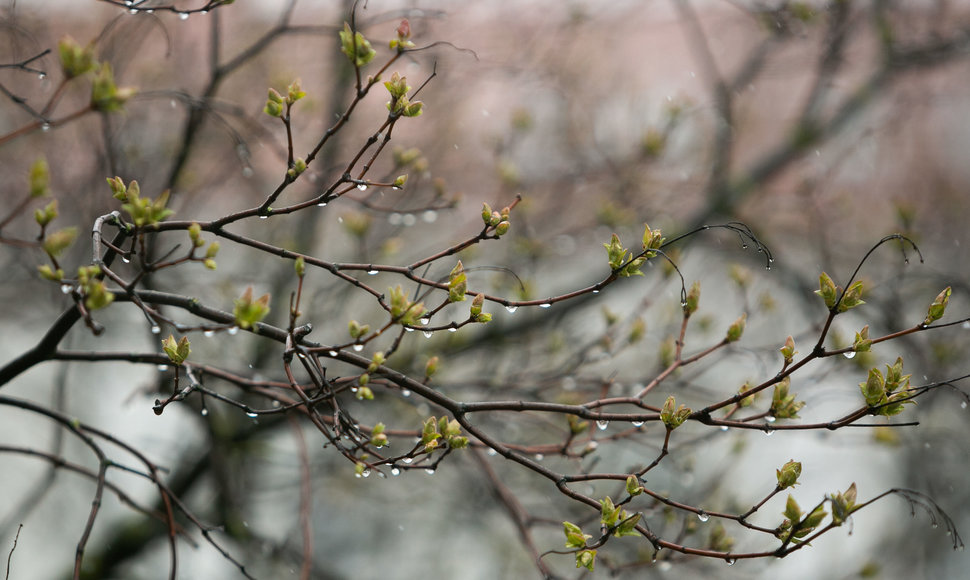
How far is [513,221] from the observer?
4633 millimetres

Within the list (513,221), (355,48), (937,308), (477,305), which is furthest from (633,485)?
(513,221)

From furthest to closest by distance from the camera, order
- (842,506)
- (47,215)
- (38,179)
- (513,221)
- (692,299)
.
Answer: (513,221) < (692,299) < (842,506) < (47,215) < (38,179)

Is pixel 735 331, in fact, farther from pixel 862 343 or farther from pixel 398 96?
pixel 398 96

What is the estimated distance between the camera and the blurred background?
11.5 feet

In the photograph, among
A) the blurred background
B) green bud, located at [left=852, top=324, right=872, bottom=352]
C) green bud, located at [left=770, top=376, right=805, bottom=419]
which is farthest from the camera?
the blurred background

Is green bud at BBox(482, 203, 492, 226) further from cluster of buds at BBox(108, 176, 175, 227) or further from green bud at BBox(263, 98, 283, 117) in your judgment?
cluster of buds at BBox(108, 176, 175, 227)

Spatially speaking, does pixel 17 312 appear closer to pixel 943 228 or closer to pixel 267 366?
pixel 267 366

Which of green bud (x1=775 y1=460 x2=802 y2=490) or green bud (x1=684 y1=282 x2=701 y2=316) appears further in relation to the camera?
green bud (x1=684 y1=282 x2=701 y2=316)

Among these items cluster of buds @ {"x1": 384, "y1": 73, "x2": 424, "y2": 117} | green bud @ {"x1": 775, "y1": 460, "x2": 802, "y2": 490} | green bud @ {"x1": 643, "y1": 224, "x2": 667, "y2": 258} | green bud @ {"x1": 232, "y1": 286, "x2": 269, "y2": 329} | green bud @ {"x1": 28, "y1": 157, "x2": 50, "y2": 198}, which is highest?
cluster of buds @ {"x1": 384, "y1": 73, "x2": 424, "y2": 117}

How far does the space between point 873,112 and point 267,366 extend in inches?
158

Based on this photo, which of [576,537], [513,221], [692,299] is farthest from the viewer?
[513,221]

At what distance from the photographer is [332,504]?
5887mm

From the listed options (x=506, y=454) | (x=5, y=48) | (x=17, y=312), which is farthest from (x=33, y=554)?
(x=506, y=454)

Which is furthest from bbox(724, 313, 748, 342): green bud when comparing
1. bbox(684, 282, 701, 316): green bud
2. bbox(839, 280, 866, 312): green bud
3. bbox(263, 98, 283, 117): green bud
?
bbox(263, 98, 283, 117): green bud
